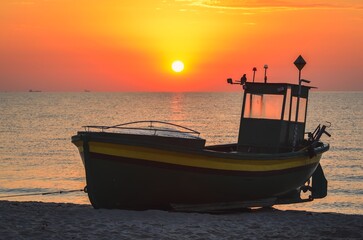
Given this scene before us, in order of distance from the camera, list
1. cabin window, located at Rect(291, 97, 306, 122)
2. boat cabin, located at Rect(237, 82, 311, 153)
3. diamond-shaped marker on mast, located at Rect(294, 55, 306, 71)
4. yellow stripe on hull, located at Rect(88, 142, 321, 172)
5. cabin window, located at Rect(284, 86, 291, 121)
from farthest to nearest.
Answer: diamond-shaped marker on mast, located at Rect(294, 55, 306, 71) < cabin window, located at Rect(291, 97, 306, 122) < cabin window, located at Rect(284, 86, 291, 121) < boat cabin, located at Rect(237, 82, 311, 153) < yellow stripe on hull, located at Rect(88, 142, 321, 172)

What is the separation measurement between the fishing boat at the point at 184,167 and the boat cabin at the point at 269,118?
0.03 meters

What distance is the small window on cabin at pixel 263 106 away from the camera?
1823 centimetres

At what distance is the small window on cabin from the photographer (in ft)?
59.8

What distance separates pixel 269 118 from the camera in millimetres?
18266

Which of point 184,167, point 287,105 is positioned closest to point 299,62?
point 287,105

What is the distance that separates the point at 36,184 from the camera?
33938mm

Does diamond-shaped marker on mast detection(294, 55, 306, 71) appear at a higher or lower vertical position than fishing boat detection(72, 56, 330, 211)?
higher

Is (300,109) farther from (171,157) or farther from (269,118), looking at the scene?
(171,157)

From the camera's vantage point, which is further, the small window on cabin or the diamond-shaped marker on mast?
the diamond-shaped marker on mast

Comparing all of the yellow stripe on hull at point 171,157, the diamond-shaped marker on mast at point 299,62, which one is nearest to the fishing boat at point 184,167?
the yellow stripe on hull at point 171,157

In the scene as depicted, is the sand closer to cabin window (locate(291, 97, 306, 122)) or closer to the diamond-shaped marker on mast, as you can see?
cabin window (locate(291, 97, 306, 122))

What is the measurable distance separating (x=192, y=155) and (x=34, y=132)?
7018 centimetres

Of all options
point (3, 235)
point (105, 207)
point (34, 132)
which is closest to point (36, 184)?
point (105, 207)

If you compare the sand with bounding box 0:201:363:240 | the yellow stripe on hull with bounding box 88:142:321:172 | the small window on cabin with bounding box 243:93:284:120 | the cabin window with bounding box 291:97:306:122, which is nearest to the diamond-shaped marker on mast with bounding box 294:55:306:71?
the cabin window with bounding box 291:97:306:122
